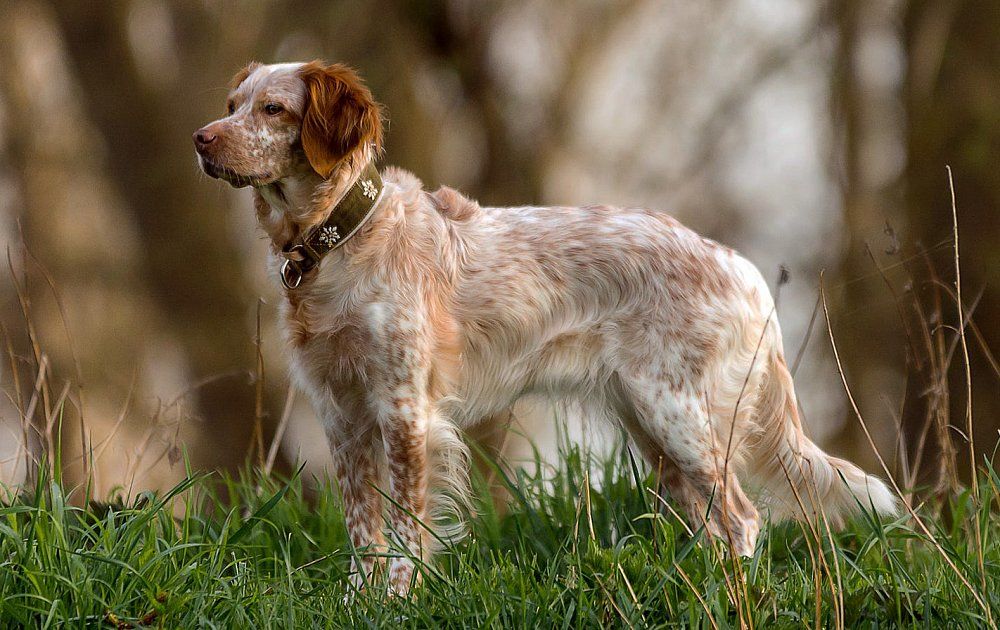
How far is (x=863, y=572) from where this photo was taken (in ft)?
9.28

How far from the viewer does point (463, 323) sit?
389 centimetres

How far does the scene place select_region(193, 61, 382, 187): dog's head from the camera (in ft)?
11.4

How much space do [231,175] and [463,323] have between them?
97 centimetres

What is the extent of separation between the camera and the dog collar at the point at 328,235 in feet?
12.0

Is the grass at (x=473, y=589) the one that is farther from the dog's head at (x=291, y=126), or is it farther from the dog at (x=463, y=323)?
the dog's head at (x=291, y=126)

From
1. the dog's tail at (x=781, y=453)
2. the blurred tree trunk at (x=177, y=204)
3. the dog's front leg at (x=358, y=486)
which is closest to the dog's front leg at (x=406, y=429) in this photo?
the dog's front leg at (x=358, y=486)

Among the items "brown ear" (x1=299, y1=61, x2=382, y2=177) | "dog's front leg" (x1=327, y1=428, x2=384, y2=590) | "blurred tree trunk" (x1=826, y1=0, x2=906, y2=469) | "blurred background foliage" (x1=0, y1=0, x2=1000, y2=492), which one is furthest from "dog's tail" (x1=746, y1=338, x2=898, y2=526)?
"blurred tree trunk" (x1=826, y1=0, x2=906, y2=469)

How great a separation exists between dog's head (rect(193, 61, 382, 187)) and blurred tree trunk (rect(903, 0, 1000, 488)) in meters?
3.95

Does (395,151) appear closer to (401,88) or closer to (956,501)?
(401,88)

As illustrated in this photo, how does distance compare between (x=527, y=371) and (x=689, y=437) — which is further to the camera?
(x=527, y=371)

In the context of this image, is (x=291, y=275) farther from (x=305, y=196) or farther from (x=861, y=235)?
(x=861, y=235)

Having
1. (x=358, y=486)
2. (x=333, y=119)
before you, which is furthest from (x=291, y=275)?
(x=358, y=486)

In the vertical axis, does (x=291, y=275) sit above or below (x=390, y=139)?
below

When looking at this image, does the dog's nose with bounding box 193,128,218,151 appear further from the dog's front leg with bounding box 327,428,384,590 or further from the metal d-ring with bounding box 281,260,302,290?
the dog's front leg with bounding box 327,428,384,590
